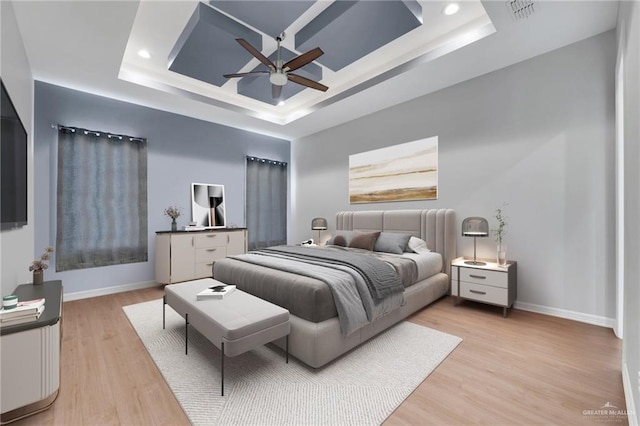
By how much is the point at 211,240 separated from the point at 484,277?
4041mm

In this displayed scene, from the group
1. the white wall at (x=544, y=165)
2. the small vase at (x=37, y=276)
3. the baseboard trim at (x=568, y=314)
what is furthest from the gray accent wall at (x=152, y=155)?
the baseboard trim at (x=568, y=314)

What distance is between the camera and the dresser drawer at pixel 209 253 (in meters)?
4.52

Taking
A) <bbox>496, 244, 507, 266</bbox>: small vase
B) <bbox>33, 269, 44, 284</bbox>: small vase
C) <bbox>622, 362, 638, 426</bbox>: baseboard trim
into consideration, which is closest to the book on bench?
<bbox>33, 269, 44, 284</bbox>: small vase

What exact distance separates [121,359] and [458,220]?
403 centimetres

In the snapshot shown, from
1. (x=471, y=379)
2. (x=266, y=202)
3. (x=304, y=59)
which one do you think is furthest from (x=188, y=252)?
(x=471, y=379)

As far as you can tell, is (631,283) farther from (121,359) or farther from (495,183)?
(121,359)

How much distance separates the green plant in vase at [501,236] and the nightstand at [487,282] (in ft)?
0.26

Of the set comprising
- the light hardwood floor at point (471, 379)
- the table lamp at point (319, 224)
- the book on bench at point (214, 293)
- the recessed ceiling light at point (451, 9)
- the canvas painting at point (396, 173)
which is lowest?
the light hardwood floor at point (471, 379)

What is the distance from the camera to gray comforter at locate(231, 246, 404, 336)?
2188 mm

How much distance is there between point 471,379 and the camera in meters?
1.92

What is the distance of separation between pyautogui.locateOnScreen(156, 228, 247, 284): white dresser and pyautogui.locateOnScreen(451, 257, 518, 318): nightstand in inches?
143

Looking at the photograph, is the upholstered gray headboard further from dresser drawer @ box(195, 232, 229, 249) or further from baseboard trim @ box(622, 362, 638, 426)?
dresser drawer @ box(195, 232, 229, 249)

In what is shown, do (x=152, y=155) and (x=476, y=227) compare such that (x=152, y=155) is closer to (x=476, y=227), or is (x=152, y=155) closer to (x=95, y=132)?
(x=95, y=132)

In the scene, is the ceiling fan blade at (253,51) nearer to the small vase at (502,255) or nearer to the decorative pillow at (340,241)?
the decorative pillow at (340,241)
